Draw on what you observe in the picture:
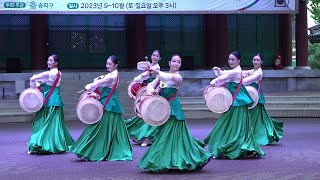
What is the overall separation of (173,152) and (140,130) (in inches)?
145

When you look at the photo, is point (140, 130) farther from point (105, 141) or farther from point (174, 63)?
point (174, 63)

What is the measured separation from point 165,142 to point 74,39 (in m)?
17.5

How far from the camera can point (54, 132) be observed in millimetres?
11023

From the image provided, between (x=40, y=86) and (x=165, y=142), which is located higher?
(x=40, y=86)

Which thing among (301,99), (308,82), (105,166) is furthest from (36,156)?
(308,82)

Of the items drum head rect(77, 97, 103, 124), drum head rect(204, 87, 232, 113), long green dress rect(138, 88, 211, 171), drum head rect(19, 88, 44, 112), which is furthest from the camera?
drum head rect(19, 88, 44, 112)

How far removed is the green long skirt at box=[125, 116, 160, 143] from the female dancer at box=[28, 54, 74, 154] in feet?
4.83

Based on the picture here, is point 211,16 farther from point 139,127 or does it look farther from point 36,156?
point 36,156

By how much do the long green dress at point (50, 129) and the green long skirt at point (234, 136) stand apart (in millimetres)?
2624

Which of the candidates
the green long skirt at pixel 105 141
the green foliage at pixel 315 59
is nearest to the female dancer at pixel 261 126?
the green long skirt at pixel 105 141

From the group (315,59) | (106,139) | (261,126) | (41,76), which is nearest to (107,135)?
(106,139)

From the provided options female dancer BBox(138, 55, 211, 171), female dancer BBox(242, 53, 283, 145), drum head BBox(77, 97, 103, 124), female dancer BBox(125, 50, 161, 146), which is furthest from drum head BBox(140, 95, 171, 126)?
female dancer BBox(242, 53, 283, 145)

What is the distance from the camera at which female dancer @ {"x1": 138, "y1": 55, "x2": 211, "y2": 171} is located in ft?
27.6

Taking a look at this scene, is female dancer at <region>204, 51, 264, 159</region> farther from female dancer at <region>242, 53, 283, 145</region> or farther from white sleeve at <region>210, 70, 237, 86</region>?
female dancer at <region>242, 53, 283, 145</region>
